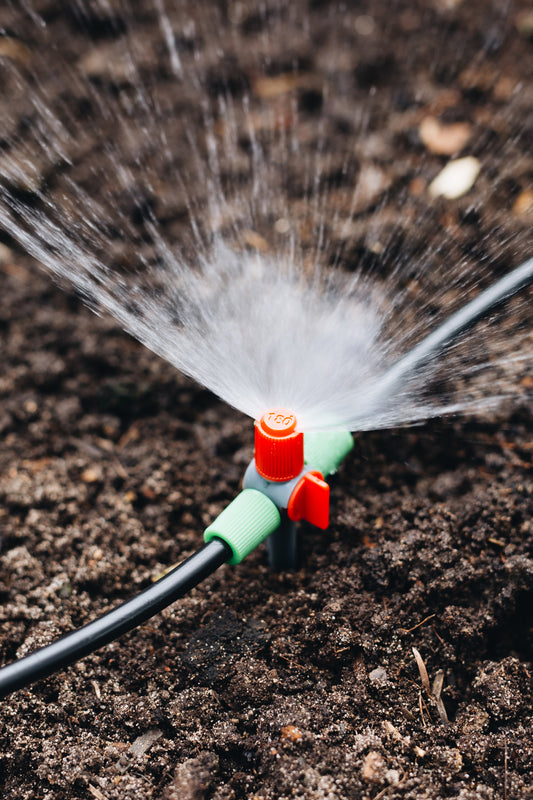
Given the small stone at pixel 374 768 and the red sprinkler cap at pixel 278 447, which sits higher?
the red sprinkler cap at pixel 278 447

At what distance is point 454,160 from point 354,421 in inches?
50.5

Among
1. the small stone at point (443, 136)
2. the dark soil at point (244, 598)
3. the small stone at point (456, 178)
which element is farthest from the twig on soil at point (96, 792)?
the small stone at point (443, 136)

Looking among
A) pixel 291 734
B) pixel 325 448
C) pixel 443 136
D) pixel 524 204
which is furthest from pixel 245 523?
pixel 443 136

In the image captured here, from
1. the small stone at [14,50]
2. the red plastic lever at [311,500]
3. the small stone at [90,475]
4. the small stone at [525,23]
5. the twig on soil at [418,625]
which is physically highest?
the small stone at [14,50]

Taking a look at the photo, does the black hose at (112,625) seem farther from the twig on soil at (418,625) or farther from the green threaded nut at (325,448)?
the twig on soil at (418,625)

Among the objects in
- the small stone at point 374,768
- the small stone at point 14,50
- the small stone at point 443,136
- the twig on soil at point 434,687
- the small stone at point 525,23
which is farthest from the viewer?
the small stone at point 14,50

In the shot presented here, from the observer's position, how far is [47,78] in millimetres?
2658

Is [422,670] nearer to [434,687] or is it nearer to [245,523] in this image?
[434,687]

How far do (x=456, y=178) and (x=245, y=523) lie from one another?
1.55 m

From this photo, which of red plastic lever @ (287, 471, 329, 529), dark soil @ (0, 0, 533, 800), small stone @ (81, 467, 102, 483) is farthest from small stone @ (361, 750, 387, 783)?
small stone @ (81, 467, 102, 483)

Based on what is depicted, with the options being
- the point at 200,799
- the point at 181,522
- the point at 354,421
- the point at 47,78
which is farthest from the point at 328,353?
the point at 47,78

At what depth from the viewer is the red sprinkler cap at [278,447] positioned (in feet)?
3.92

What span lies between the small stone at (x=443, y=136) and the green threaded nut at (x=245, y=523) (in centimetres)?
161

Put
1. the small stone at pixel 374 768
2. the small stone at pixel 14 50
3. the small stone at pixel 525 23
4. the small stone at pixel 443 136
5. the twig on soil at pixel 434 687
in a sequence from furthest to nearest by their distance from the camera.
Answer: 1. the small stone at pixel 14 50
2. the small stone at pixel 525 23
3. the small stone at pixel 443 136
4. the twig on soil at pixel 434 687
5. the small stone at pixel 374 768
